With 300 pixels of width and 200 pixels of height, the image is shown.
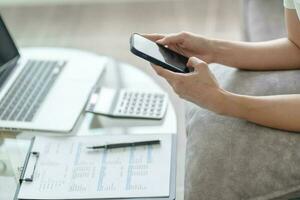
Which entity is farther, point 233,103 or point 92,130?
point 92,130

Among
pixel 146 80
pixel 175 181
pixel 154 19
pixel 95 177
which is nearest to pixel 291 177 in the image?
pixel 175 181

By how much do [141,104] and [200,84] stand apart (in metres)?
0.25

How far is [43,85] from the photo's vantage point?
1279mm

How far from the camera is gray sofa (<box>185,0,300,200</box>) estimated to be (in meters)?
0.91

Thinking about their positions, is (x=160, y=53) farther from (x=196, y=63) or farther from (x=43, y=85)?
(x=43, y=85)

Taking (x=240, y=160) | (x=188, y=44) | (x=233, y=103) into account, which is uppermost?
(x=188, y=44)

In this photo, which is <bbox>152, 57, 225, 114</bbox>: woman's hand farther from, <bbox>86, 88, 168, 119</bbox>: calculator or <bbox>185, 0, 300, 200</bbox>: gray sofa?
<bbox>86, 88, 168, 119</bbox>: calculator

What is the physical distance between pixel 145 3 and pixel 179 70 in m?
1.55

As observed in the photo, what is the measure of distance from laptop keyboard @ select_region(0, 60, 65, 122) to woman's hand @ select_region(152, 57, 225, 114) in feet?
1.31

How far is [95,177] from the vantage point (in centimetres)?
101

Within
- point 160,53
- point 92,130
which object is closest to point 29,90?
point 92,130

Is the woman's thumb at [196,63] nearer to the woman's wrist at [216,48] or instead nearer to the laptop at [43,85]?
the woman's wrist at [216,48]

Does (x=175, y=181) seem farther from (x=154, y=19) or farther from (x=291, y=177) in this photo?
(x=154, y=19)

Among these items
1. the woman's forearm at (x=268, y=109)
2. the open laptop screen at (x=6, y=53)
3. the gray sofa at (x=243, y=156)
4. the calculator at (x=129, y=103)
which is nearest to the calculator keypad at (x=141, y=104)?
the calculator at (x=129, y=103)
